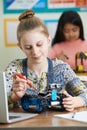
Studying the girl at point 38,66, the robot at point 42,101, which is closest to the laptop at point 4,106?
the robot at point 42,101

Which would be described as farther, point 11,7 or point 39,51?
point 11,7

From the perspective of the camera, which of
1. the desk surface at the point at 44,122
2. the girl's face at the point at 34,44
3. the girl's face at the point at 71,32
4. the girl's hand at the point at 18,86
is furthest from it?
the girl's face at the point at 71,32

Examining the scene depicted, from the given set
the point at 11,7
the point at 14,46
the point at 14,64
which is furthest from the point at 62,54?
the point at 14,64

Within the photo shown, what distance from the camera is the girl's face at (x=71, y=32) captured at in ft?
8.36

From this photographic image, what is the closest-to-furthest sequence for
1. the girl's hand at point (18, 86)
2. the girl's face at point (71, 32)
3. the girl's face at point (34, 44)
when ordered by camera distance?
1. the girl's hand at point (18, 86)
2. the girl's face at point (34, 44)
3. the girl's face at point (71, 32)

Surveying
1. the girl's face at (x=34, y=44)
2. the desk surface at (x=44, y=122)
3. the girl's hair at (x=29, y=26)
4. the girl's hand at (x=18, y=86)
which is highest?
the girl's hair at (x=29, y=26)

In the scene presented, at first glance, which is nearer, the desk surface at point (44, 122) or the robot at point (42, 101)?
the desk surface at point (44, 122)

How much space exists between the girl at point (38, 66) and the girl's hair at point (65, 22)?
102 centimetres

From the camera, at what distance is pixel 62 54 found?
8.50ft

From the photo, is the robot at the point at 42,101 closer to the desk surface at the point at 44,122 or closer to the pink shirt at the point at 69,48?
the desk surface at the point at 44,122

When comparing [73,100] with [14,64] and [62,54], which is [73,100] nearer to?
[14,64]

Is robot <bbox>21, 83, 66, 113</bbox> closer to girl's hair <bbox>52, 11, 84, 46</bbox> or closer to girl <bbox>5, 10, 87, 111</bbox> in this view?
girl <bbox>5, 10, 87, 111</bbox>

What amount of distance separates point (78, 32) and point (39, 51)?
1234 millimetres

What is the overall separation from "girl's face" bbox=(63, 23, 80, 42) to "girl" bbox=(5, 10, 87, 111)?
99cm
